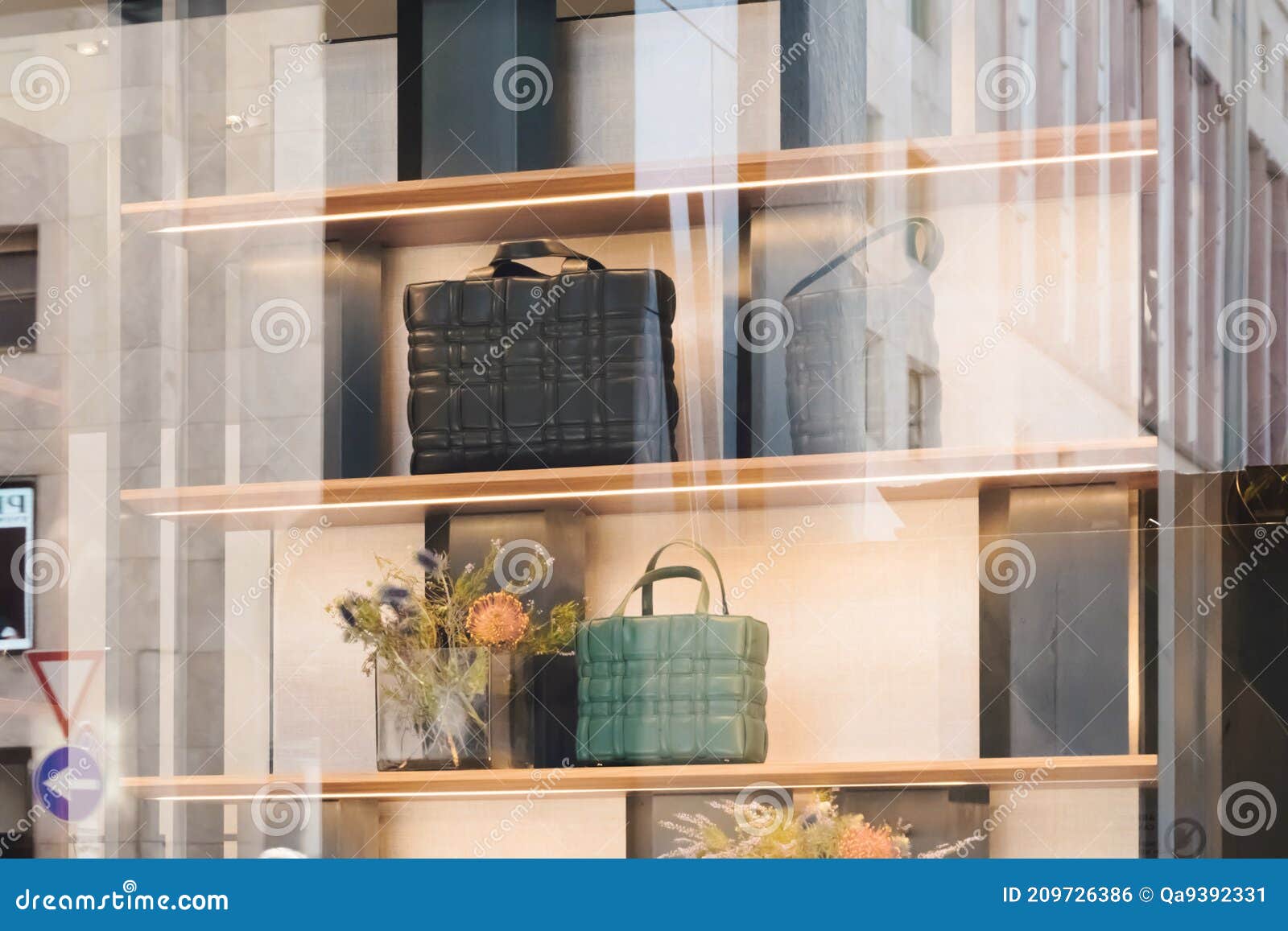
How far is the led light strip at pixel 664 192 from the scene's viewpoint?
1.37 metres

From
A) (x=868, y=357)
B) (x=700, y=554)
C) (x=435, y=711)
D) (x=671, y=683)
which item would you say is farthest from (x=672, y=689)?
(x=868, y=357)

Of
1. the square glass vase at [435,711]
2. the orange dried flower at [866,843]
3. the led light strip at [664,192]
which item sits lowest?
the orange dried flower at [866,843]

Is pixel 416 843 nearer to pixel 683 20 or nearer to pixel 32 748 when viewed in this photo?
pixel 32 748

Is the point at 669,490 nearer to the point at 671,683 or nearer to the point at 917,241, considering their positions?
the point at 671,683

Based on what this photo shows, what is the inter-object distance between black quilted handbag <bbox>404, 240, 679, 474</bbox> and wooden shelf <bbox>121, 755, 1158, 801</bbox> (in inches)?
10.6

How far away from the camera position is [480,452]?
5.00ft

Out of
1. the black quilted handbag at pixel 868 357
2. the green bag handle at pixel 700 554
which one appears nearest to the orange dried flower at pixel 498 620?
the green bag handle at pixel 700 554

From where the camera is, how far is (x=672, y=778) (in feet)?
4.76

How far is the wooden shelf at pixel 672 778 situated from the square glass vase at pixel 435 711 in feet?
0.04

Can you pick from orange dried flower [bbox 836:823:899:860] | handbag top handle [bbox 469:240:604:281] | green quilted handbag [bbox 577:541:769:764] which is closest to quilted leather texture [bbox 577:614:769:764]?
green quilted handbag [bbox 577:541:769:764]

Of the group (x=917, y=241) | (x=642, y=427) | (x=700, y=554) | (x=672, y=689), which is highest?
(x=917, y=241)

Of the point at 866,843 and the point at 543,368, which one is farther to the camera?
the point at 543,368

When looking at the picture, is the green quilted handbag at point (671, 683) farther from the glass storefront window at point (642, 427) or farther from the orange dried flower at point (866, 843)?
the orange dried flower at point (866, 843)
